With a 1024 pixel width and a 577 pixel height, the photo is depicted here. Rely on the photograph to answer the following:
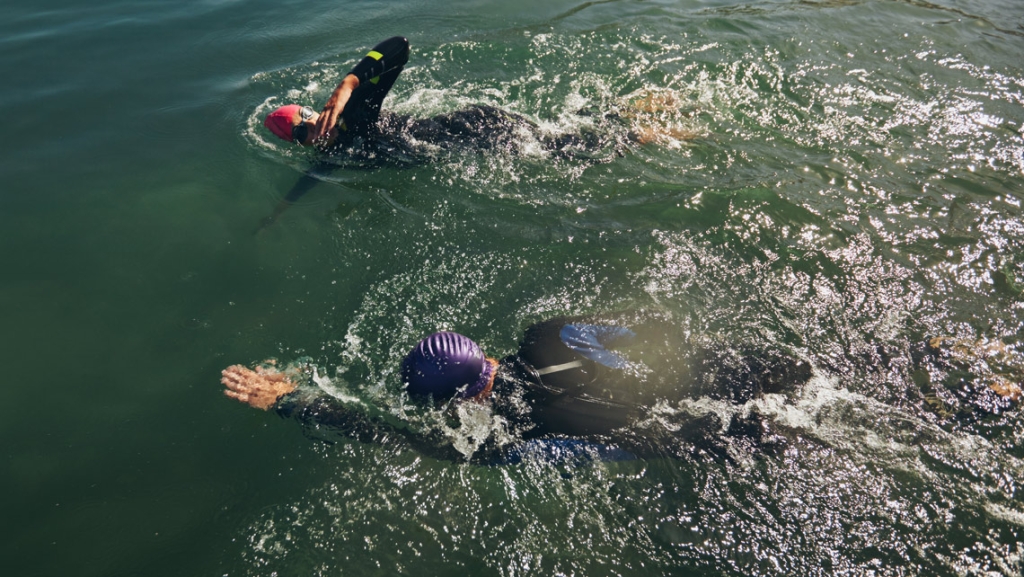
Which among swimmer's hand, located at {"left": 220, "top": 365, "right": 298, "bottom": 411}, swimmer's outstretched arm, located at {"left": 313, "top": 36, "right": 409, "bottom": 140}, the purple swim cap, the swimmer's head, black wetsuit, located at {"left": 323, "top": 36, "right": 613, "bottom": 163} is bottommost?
swimmer's hand, located at {"left": 220, "top": 365, "right": 298, "bottom": 411}

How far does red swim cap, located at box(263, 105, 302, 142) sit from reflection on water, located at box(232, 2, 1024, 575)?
1.63 ft

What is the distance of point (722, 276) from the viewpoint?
17.3ft

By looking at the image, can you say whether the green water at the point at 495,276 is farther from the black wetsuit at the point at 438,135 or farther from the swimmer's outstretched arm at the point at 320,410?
the black wetsuit at the point at 438,135

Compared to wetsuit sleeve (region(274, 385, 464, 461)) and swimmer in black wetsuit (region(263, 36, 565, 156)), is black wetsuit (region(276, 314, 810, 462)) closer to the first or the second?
wetsuit sleeve (region(274, 385, 464, 461))

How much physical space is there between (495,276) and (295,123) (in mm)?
2781

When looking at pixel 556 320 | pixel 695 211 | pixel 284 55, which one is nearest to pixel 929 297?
pixel 695 211

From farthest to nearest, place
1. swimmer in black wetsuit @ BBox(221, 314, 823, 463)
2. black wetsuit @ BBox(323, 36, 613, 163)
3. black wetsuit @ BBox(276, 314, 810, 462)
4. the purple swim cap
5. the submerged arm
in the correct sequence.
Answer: black wetsuit @ BBox(323, 36, 613, 163) < the submerged arm < black wetsuit @ BBox(276, 314, 810, 462) < swimmer in black wetsuit @ BBox(221, 314, 823, 463) < the purple swim cap

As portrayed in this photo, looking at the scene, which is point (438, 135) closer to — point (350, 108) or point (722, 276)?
point (350, 108)

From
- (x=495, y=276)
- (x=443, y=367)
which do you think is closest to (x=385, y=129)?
(x=495, y=276)

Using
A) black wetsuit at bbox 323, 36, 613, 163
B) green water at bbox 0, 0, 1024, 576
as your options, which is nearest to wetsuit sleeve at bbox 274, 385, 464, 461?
green water at bbox 0, 0, 1024, 576

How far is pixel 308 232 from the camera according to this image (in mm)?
5695

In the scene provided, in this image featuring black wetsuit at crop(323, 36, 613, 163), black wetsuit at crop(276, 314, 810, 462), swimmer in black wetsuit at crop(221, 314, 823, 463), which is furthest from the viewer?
black wetsuit at crop(323, 36, 613, 163)

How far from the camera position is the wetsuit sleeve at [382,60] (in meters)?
5.92

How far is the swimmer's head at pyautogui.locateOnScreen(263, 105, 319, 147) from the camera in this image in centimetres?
584
